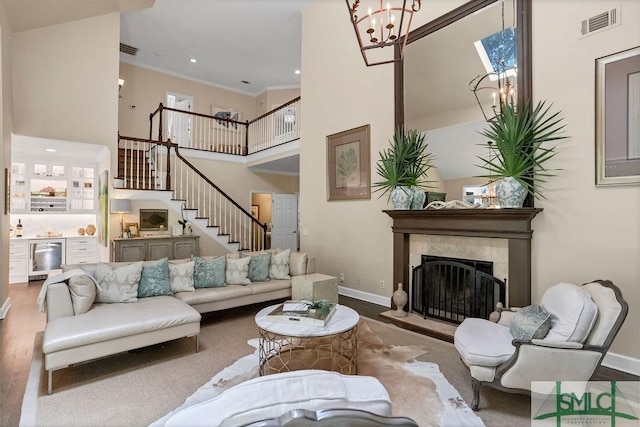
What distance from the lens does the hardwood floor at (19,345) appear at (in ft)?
7.47

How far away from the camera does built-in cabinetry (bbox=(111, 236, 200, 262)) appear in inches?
249

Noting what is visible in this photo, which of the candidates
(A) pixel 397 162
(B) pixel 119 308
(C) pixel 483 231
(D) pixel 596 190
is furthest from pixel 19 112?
(D) pixel 596 190

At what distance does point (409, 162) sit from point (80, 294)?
395 cm

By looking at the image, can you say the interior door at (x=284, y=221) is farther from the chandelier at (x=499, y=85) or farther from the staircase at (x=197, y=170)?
the chandelier at (x=499, y=85)

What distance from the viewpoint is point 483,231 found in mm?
3500

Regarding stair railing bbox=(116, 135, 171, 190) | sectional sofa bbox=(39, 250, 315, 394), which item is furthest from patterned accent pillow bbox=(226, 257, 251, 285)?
stair railing bbox=(116, 135, 171, 190)

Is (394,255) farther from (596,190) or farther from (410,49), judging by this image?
(410,49)

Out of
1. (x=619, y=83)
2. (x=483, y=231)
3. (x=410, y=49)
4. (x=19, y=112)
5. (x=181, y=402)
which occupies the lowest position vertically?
(x=181, y=402)

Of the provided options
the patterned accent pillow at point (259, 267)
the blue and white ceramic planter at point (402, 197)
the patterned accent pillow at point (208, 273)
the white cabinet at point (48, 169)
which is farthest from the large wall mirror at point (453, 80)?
the white cabinet at point (48, 169)

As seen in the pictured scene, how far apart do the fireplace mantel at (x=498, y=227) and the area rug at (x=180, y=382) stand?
1.06 meters

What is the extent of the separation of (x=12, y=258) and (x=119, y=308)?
17.0ft

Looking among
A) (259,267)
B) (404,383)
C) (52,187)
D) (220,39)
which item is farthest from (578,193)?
(52,187)

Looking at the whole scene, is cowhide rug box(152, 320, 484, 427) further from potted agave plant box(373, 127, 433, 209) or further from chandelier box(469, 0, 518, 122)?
chandelier box(469, 0, 518, 122)

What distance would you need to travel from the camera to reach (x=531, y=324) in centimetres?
235
